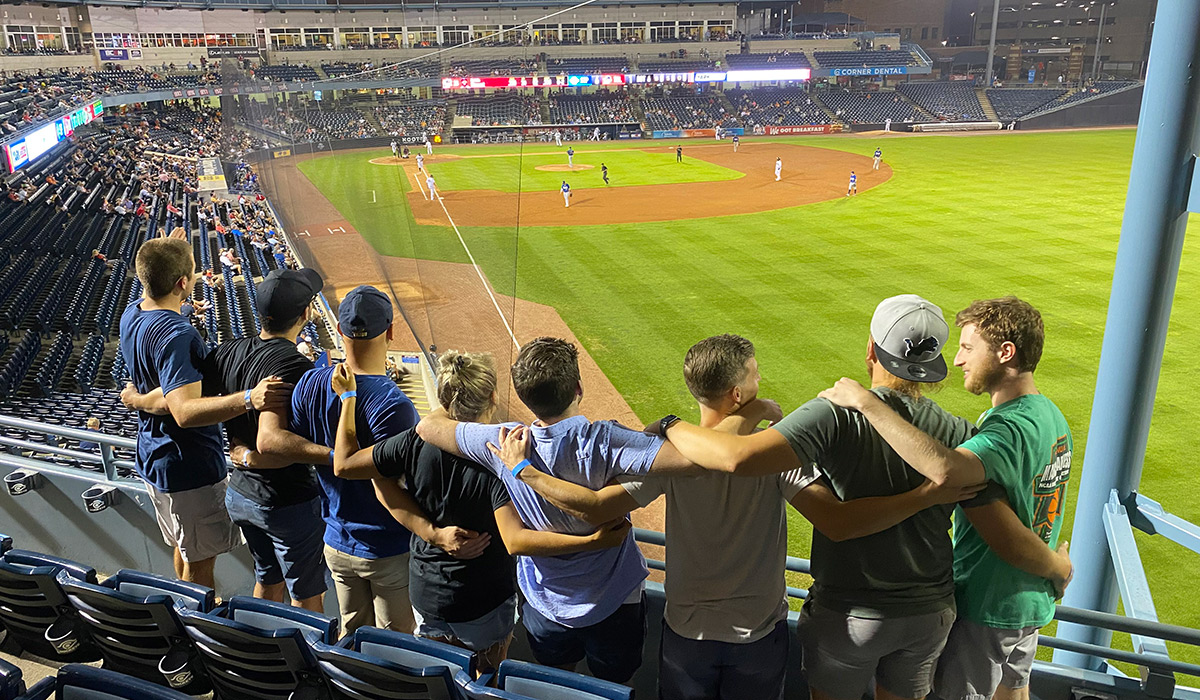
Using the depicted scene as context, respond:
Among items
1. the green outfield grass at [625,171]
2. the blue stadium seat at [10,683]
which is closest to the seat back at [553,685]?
the blue stadium seat at [10,683]

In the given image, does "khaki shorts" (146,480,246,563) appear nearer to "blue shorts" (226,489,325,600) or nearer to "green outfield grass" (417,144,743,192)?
"blue shorts" (226,489,325,600)

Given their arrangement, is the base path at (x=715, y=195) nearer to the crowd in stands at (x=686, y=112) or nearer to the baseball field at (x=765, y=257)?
the baseball field at (x=765, y=257)

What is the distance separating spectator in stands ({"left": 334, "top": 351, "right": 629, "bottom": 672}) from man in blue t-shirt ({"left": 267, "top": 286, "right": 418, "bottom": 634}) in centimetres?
14

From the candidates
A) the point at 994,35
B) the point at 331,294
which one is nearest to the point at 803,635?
the point at 331,294

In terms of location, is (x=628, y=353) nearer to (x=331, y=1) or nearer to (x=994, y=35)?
(x=994, y=35)

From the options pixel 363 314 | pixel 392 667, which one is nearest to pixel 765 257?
pixel 363 314

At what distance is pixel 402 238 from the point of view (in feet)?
25.6

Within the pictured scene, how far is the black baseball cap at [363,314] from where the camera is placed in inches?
126

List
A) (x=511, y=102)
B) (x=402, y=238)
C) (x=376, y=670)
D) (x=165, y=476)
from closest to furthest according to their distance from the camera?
(x=376, y=670)
(x=165, y=476)
(x=511, y=102)
(x=402, y=238)

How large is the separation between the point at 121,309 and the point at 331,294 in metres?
8.34

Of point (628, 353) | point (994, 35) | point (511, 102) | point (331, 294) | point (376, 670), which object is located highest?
point (994, 35)

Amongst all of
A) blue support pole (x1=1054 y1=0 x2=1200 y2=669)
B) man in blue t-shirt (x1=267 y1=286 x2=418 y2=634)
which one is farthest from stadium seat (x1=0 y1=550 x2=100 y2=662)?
blue support pole (x1=1054 y1=0 x2=1200 y2=669)

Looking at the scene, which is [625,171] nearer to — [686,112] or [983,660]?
[686,112]

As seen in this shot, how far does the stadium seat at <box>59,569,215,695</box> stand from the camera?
3170 millimetres
